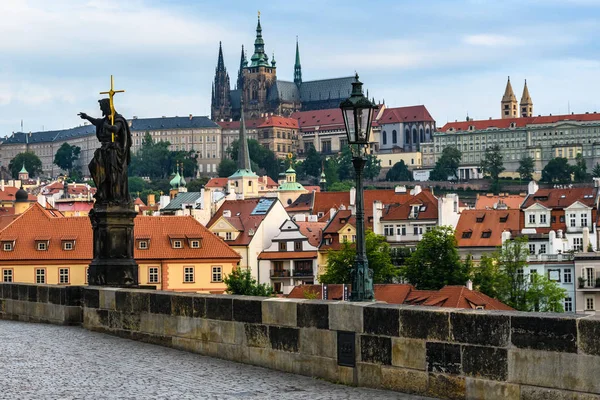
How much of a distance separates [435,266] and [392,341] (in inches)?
2457

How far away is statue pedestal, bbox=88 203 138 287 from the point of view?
65.4 feet

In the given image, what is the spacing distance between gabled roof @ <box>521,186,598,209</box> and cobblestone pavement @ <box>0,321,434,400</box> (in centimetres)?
8038

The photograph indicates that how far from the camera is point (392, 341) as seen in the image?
1223 cm

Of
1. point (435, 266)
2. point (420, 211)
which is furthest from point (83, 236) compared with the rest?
point (420, 211)

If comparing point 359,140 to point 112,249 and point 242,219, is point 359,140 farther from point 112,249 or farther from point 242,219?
point 242,219

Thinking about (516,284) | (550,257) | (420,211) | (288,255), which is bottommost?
(516,284)

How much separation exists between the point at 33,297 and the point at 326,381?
31.0ft

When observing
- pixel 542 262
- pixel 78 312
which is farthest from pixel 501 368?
pixel 542 262

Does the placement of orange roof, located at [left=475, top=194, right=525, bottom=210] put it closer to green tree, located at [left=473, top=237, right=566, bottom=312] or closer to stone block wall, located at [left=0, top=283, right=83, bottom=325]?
green tree, located at [left=473, top=237, right=566, bottom=312]

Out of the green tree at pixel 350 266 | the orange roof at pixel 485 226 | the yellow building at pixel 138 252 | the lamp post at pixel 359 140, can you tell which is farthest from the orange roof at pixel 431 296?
the lamp post at pixel 359 140

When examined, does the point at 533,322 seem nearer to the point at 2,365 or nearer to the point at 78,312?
the point at 2,365

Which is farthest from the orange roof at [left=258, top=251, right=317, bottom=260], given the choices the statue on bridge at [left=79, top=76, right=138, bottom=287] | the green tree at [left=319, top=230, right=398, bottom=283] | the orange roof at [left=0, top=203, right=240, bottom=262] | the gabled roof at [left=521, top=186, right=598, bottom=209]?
the statue on bridge at [left=79, top=76, right=138, bottom=287]

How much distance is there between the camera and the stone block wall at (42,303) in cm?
1950

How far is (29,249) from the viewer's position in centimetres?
6506
